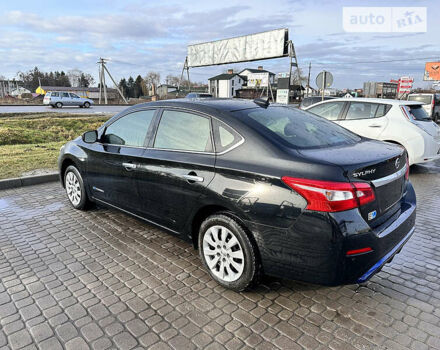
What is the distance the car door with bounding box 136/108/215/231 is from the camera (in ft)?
9.93

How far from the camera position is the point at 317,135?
316 centimetres

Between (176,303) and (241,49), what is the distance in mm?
23326

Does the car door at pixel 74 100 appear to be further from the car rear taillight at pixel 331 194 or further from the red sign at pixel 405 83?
the car rear taillight at pixel 331 194

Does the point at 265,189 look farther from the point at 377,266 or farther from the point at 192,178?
the point at 377,266

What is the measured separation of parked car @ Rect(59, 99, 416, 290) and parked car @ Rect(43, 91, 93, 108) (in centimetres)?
3122

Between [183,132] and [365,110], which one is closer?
[183,132]

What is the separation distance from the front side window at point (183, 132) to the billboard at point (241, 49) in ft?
65.0

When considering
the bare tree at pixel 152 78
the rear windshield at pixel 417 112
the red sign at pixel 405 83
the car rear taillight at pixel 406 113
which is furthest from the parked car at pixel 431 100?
the bare tree at pixel 152 78

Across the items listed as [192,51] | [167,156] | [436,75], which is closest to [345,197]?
[167,156]

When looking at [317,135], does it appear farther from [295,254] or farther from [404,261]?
[404,261]

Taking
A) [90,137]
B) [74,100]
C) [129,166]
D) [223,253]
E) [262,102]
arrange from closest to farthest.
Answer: [223,253], [262,102], [129,166], [90,137], [74,100]

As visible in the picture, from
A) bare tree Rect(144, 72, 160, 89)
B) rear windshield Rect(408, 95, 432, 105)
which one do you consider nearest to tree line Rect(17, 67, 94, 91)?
bare tree Rect(144, 72, 160, 89)

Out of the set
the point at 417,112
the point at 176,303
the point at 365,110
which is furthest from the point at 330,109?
the point at 176,303

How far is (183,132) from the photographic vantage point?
3.33 metres
